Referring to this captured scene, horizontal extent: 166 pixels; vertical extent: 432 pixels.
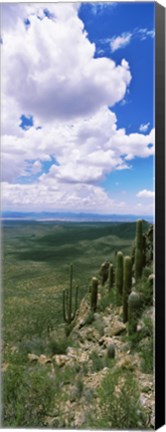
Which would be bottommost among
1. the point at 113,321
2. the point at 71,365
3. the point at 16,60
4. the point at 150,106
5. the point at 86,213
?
the point at 71,365

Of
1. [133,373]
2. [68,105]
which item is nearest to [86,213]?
[68,105]

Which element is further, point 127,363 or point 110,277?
point 110,277

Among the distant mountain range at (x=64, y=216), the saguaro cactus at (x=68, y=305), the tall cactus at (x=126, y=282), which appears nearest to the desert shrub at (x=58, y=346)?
the saguaro cactus at (x=68, y=305)

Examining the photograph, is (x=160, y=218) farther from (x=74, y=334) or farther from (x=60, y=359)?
(x=60, y=359)

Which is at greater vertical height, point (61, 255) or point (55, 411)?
point (61, 255)

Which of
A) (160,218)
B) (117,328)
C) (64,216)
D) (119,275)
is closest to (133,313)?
(117,328)

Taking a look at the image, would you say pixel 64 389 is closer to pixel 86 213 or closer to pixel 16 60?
pixel 86 213

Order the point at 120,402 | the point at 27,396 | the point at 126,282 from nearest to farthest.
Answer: the point at 120,402
the point at 126,282
the point at 27,396

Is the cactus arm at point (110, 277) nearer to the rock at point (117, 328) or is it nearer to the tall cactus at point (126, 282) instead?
the tall cactus at point (126, 282)
